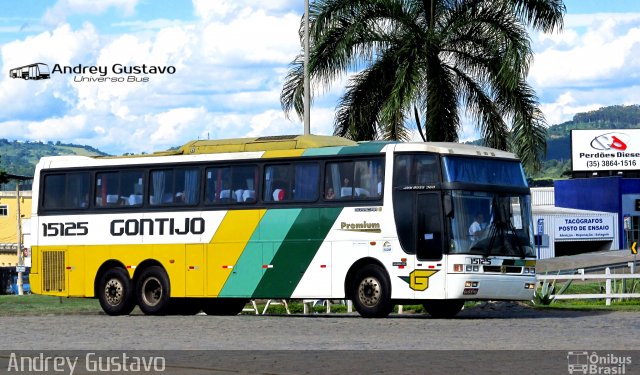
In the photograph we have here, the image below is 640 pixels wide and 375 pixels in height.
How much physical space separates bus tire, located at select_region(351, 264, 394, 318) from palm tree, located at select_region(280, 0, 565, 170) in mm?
10081

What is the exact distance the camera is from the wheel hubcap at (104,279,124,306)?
2870 centimetres

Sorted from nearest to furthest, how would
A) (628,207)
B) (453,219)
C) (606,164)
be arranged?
(453,219), (628,207), (606,164)

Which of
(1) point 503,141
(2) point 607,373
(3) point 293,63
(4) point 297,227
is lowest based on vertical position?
(2) point 607,373

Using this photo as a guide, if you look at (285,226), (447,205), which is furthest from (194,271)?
(447,205)

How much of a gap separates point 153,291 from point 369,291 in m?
5.29

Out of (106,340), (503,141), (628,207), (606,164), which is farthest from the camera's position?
(606,164)

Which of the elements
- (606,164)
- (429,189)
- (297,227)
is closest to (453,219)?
(429,189)

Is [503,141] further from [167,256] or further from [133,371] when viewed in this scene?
[133,371]

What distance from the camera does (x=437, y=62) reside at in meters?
36.3

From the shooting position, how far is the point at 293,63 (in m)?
39.1

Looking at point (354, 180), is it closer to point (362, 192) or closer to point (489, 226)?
point (362, 192)

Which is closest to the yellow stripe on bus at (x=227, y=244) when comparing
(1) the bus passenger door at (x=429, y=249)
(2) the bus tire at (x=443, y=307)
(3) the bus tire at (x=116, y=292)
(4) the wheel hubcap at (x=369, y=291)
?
(3) the bus tire at (x=116, y=292)

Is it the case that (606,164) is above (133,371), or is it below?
above

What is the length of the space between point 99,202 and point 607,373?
1759 centimetres
